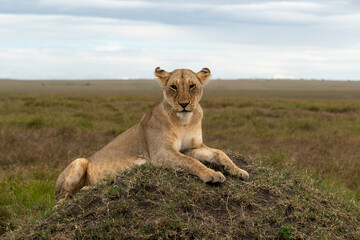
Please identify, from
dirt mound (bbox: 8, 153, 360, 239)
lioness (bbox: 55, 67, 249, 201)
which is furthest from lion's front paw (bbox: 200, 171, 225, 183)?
lioness (bbox: 55, 67, 249, 201)

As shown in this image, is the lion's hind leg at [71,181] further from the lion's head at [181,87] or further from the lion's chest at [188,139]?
the lion's head at [181,87]

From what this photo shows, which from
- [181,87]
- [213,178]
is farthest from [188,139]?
[213,178]

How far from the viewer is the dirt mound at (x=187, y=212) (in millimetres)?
4070

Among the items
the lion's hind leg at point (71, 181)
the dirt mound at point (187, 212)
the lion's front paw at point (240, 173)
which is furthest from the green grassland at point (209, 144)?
the lion's front paw at point (240, 173)

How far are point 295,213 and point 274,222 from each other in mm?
296

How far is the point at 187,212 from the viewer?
4.26 metres

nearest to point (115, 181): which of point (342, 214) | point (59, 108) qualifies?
point (342, 214)

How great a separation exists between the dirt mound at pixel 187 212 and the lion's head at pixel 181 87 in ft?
2.75

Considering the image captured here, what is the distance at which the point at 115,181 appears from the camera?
4871 mm

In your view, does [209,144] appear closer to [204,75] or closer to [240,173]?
[204,75]

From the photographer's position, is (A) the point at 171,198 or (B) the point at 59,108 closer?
(A) the point at 171,198

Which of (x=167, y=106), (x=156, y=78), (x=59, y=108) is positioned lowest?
(x=59, y=108)

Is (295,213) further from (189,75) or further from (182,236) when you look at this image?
(189,75)

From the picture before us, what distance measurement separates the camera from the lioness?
201 inches
